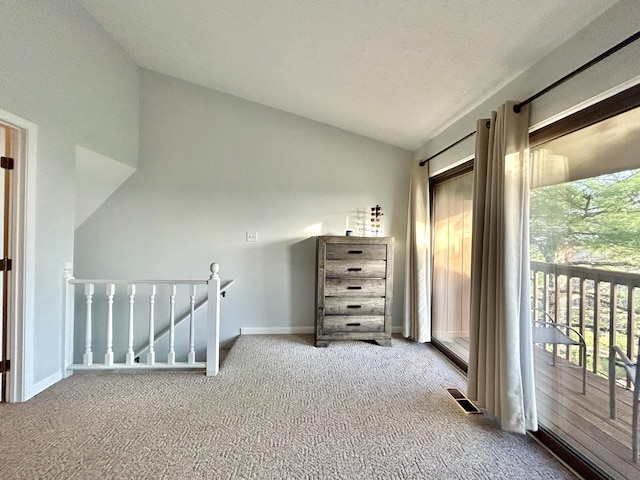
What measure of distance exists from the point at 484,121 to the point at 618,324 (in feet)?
4.19

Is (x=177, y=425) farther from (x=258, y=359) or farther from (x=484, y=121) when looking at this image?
(x=484, y=121)

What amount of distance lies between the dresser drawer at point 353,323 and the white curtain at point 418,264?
14.4 inches

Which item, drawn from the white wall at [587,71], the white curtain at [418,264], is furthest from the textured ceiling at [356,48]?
the white curtain at [418,264]

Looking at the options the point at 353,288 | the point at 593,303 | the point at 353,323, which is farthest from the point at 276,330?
the point at 593,303

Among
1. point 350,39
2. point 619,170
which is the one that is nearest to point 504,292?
point 619,170

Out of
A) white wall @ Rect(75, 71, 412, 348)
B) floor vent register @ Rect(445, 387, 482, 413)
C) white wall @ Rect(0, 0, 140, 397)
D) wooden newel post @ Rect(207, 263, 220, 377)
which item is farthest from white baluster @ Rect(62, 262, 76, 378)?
floor vent register @ Rect(445, 387, 482, 413)

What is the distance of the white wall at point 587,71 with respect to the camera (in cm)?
119

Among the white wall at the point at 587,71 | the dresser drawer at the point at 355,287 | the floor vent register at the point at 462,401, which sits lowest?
the floor vent register at the point at 462,401

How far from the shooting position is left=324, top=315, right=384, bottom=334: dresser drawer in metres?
2.94

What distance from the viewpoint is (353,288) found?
9.66 ft

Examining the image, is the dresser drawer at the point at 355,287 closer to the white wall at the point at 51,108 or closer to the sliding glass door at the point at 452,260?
the sliding glass door at the point at 452,260

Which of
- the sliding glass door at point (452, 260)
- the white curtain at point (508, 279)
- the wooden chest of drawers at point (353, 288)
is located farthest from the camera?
the wooden chest of drawers at point (353, 288)

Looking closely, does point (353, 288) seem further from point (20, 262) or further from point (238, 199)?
point (20, 262)

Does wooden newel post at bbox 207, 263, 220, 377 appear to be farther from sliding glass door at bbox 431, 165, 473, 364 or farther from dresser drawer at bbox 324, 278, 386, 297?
sliding glass door at bbox 431, 165, 473, 364
